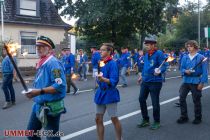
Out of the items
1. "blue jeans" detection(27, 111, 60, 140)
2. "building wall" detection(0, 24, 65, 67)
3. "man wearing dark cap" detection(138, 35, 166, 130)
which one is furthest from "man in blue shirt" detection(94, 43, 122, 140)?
"building wall" detection(0, 24, 65, 67)

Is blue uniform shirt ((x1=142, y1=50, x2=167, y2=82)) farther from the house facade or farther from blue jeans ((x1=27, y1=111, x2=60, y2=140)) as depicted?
the house facade

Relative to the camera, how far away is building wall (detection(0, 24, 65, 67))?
81.2ft

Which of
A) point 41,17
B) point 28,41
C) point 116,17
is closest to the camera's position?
point 28,41

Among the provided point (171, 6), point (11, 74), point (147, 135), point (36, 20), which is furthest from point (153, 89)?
point (171, 6)

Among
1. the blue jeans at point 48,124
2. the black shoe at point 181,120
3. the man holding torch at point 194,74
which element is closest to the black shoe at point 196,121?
the man holding torch at point 194,74

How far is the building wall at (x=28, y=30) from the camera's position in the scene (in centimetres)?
2475

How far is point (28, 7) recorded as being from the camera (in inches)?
1042

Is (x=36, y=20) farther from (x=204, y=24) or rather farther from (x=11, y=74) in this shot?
(x=204, y=24)

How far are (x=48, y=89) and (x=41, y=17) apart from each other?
23061 millimetres

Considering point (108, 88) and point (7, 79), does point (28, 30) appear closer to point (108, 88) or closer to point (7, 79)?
point (7, 79)

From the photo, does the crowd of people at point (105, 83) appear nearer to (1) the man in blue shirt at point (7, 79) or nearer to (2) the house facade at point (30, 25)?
(1) the man in blue shirt at point (7, 79)

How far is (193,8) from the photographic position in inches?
1976

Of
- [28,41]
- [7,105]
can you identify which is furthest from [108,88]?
[28,41]

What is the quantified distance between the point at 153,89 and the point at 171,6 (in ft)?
85.6
